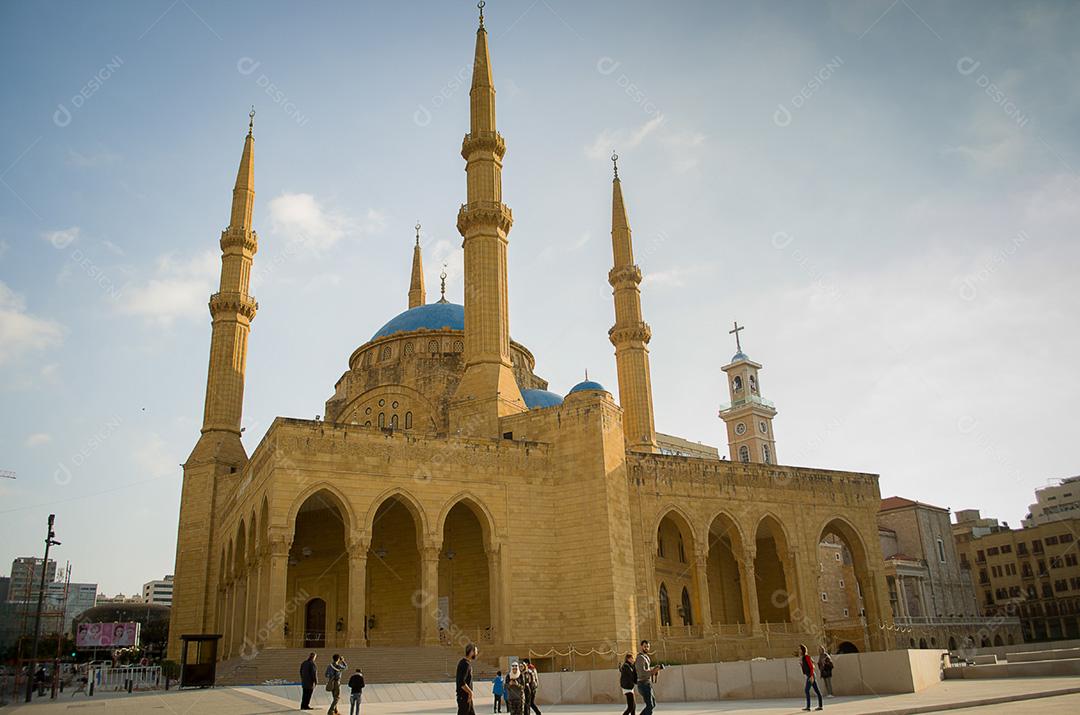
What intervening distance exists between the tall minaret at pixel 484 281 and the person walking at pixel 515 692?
14421 millimetres

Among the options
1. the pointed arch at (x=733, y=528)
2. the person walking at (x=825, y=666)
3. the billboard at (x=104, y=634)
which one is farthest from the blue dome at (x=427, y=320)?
the person walking at (x=825, y=666)

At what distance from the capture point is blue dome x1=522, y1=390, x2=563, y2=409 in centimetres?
3494

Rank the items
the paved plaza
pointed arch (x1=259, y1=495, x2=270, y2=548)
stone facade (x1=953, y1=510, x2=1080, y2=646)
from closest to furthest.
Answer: the paved plaza
pointed arch (x1=259, y1=495, x2=270, y2=548)
stone facade (x1=953, y1=510, x2=1080, y2=646)

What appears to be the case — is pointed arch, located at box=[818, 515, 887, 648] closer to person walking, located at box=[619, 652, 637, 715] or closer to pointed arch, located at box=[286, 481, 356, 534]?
pointed arch, located at box=[286, 481, 356, 534]

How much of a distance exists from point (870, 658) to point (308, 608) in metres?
19.5

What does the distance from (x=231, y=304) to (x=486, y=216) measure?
11538mm

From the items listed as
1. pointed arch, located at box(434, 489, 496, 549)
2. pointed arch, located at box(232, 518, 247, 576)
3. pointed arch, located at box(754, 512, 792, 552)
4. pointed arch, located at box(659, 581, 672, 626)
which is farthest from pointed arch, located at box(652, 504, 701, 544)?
pointed arch, located at box(232, 518, 247, 576)

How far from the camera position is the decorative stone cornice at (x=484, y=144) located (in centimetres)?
3070

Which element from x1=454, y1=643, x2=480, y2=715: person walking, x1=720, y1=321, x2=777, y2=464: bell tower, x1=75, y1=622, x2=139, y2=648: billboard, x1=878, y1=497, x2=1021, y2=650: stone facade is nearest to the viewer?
x1=454, y1=643, x2=480, y2=715: person walking

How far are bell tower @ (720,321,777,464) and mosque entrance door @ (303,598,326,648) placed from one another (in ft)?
138

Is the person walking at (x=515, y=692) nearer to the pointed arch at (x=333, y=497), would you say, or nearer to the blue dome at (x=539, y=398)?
the pointed arch at (x=333, y=497)

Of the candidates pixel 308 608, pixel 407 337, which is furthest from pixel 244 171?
pixel 308 608

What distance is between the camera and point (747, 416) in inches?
2584

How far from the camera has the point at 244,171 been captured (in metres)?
35.7
